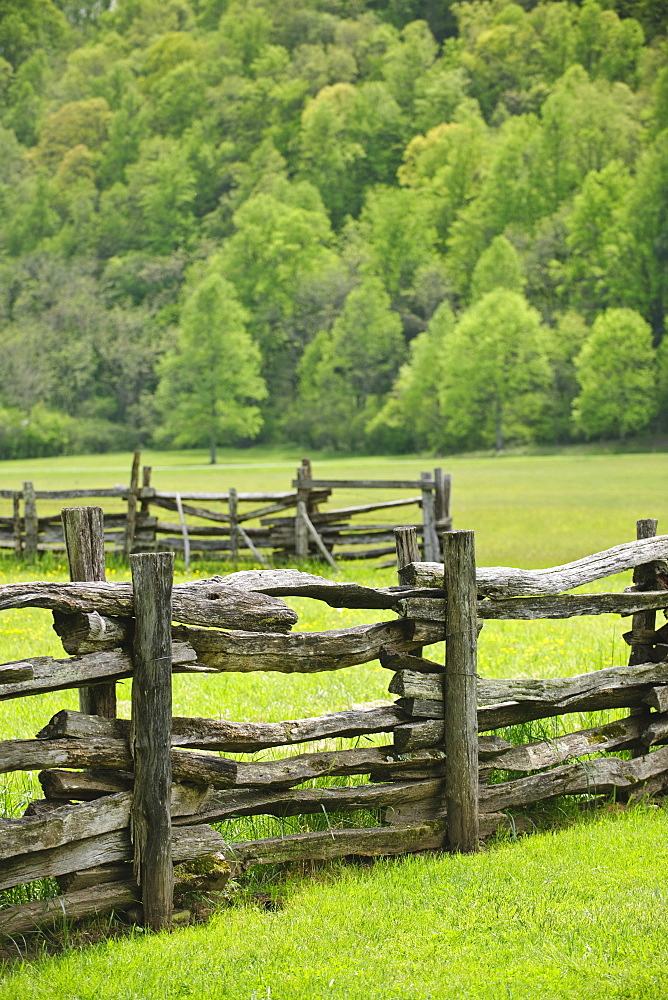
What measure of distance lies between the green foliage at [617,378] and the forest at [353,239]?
0.18 metres

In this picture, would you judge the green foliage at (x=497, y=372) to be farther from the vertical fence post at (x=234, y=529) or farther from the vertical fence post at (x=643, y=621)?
the vertical fence post at (x=643, y=621)

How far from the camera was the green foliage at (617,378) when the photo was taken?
70.9 meters

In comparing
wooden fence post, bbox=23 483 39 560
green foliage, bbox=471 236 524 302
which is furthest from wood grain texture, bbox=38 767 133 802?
green foliage, bbox=471 236 524 302

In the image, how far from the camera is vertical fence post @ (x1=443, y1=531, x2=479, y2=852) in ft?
17.9

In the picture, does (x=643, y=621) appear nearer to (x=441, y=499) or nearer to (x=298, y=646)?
(x=298, y=646)

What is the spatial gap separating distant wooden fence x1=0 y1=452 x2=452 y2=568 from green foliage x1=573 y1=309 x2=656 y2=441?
53.7 meters

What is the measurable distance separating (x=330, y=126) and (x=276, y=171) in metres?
11.4

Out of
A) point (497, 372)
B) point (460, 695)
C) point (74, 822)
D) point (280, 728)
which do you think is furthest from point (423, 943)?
point (497, 372)

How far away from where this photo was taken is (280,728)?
502 cm

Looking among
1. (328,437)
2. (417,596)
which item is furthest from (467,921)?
(328,437)

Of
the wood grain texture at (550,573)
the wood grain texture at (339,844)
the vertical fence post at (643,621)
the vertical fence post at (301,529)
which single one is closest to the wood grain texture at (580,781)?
the vertical fence post at (643,621)

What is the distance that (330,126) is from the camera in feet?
510

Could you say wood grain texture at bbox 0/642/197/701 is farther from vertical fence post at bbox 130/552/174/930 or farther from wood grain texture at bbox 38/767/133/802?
wood grain texture at bbox 38/767/133/802

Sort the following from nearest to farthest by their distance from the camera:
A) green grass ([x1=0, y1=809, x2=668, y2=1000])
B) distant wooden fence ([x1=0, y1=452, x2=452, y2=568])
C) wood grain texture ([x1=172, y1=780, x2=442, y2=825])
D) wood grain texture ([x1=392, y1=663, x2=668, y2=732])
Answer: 1. green grass ([x1=0, y1=809, x2=668, y2=1000])
2. wood grain texture ([x1=172, y1=780, x2=442, y2=825])
3. wood grain texture ([x1=392, y1=663, x2=668, y2=732])
4. distant wooden fence ([x1=0, y1=452, x2=452, y2=568])
